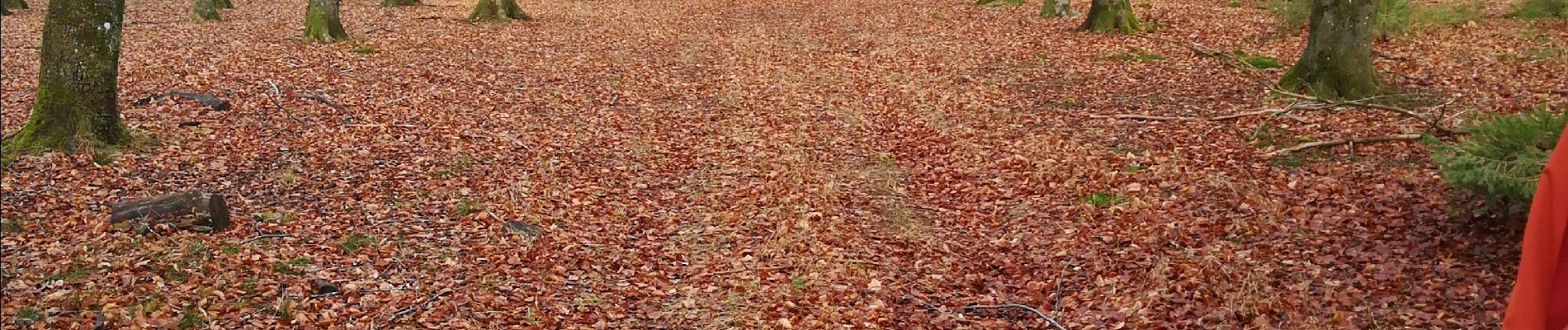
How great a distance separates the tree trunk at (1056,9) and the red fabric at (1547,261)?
19.1 m

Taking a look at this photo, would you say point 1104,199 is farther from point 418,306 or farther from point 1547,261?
point 1547,261

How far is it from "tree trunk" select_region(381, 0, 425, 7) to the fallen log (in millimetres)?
17627

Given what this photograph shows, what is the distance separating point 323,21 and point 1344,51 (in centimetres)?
1502

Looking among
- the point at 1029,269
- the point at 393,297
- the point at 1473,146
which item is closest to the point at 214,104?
the point at 393,297

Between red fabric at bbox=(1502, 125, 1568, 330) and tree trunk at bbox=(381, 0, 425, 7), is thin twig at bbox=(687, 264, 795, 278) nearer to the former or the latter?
red fabric at bbox=(1502, 125, 1568, 330)

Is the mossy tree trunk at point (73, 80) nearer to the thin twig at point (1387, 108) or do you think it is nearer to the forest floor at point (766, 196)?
the forest floor at point (766, 196)

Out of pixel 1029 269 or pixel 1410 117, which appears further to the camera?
pixel 1410 117

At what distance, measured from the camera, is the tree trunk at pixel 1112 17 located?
60.4ft

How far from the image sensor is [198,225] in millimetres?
7684

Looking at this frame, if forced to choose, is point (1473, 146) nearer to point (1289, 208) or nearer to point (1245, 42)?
point (1289, 208)

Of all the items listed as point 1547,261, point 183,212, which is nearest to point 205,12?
point 183,212

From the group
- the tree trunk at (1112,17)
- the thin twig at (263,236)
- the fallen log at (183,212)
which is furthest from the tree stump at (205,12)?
the tree trunk at (1112,17)

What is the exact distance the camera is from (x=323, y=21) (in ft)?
57.2

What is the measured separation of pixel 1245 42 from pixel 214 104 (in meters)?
13.9
